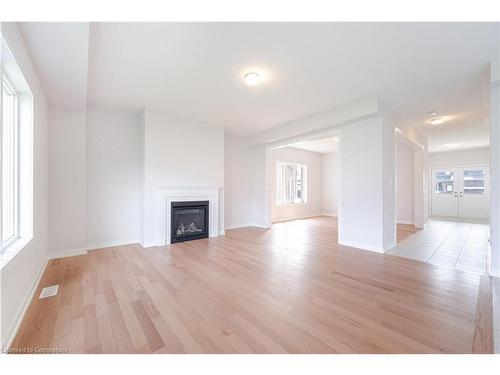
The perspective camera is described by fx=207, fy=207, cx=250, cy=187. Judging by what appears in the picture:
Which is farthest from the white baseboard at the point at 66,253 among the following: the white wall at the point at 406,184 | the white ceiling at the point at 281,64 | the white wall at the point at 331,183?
the white wall at the point at 406,184

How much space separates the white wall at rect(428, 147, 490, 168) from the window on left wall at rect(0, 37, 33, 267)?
38.4 ft

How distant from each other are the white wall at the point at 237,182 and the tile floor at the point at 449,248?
3634 millimetres

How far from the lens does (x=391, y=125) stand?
3873 millimetres

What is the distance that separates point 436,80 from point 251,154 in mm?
4272

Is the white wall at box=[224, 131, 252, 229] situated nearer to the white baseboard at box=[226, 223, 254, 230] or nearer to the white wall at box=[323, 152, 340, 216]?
the white baseboard at box=[226, 223, 254, 230]

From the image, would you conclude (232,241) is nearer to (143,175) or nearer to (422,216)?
(143,175)

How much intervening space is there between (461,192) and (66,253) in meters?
12.0

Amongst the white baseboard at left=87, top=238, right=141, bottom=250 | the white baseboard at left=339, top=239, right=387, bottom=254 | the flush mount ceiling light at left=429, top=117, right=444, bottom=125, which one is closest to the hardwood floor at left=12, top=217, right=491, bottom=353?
the white baseboard at left=339, top=239, right=387, bottom=254

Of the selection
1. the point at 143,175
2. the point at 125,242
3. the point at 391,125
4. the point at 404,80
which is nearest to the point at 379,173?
the point at 391,125

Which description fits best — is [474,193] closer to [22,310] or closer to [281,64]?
[281,64]

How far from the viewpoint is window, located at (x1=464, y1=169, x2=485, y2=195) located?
298 inches

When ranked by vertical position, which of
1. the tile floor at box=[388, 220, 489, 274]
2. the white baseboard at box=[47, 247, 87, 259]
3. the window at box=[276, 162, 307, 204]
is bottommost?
the tile floor at box=[388, 220, 489, 274]

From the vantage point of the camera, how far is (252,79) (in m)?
2.79

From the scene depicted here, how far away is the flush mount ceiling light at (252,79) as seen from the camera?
2715 millimetres
